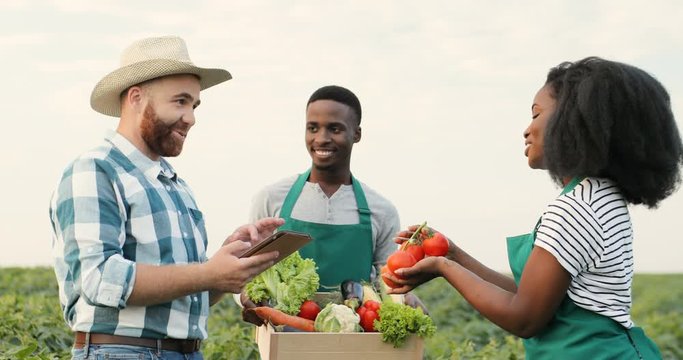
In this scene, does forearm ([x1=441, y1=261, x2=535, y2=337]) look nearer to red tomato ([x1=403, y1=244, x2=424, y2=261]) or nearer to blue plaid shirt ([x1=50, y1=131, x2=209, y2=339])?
red tomato ([x1=403, y1=244, x2=424, y2=261])

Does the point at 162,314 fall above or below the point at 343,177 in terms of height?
below

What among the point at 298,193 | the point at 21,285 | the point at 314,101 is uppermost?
the point at 314,101

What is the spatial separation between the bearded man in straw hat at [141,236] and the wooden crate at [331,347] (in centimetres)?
33

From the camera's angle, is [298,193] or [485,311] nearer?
[485,311]

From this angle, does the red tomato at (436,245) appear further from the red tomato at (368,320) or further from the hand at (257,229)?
the hand at (257,229)

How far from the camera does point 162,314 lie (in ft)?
11.8

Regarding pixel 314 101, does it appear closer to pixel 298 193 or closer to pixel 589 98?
pixel 298 193

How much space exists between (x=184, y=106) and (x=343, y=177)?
5.32 feet

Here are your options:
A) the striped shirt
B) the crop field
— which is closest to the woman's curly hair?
the striped shirt

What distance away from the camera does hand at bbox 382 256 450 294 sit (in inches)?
142

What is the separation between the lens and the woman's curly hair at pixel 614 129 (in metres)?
3.31

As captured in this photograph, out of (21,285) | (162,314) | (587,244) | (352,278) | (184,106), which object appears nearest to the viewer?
(587,244)

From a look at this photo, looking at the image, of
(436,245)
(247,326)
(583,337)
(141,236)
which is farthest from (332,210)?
(247,326)

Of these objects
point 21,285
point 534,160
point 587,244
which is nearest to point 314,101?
point 534,160
